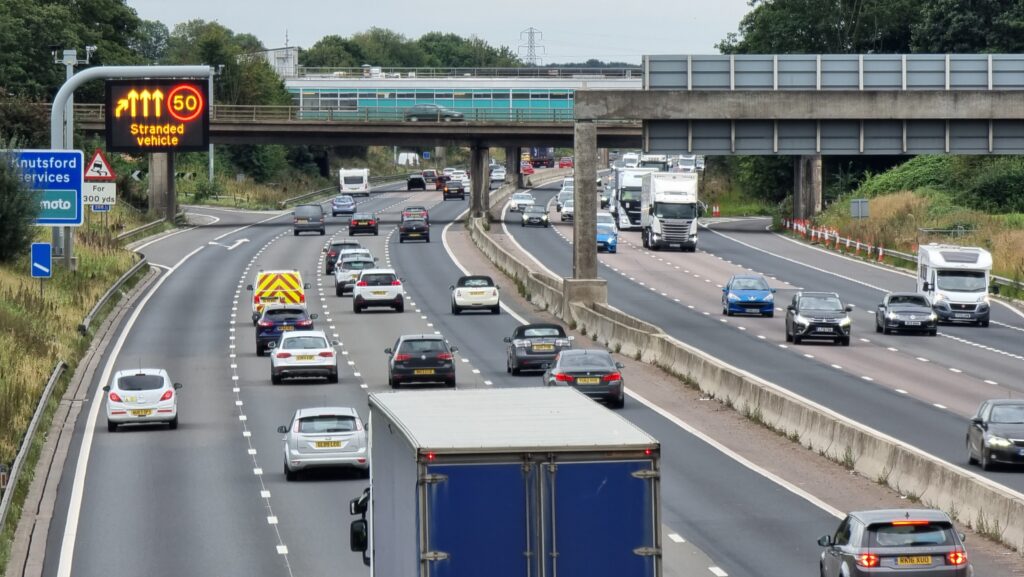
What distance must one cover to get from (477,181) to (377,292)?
168 ft

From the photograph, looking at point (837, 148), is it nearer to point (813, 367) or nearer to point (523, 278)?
point (813, 367)

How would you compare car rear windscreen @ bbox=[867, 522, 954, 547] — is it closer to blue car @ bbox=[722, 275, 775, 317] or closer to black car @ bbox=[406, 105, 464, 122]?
blue car @ bbox=[722, 275, 775, 317]

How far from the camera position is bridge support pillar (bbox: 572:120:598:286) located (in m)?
57.8

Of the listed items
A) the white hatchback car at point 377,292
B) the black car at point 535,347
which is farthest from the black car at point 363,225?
the black car at point 535,347

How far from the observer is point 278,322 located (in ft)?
172

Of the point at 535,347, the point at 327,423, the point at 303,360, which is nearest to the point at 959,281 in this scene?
the point at 535,347

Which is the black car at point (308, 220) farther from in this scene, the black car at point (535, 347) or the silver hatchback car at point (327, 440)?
the silver hatchback car at point (327, 440)

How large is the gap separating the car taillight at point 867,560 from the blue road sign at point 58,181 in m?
30.1

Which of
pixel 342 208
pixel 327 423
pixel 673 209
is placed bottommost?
pixel 327 423

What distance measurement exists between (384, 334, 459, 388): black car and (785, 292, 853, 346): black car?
13.5 meters

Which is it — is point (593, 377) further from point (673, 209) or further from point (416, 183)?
point (416, 183)

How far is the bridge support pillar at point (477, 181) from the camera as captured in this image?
113375mm

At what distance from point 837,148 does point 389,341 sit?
620 inches

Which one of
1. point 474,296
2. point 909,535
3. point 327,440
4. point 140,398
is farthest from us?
point 474,296
